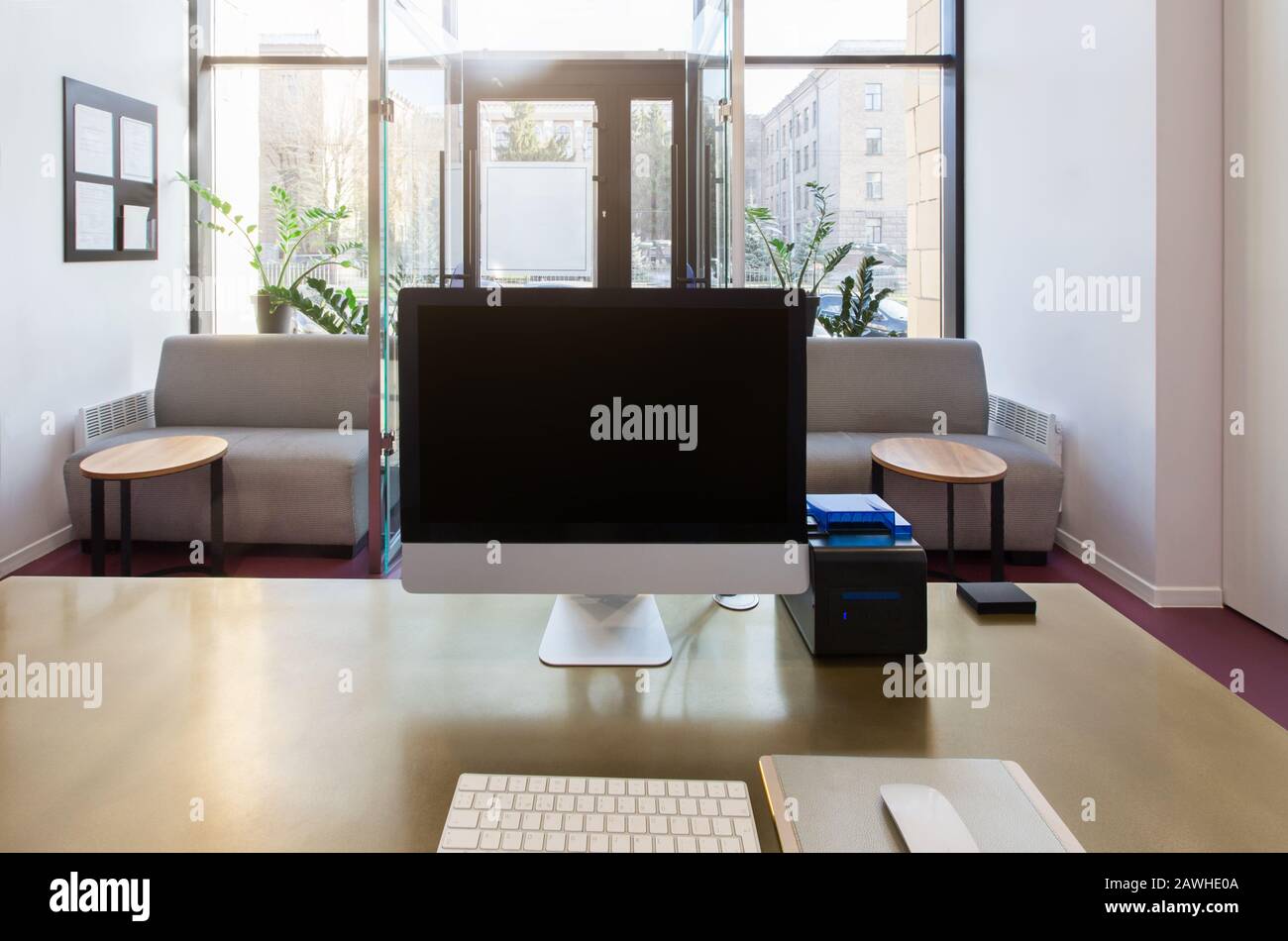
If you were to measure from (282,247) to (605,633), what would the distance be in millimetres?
4153

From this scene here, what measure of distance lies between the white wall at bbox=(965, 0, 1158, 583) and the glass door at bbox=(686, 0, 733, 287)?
1.27 metres

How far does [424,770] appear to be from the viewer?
81cm

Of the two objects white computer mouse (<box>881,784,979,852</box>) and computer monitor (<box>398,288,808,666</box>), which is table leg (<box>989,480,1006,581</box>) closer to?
computer monitor (<box>398,288,808,666</box>)

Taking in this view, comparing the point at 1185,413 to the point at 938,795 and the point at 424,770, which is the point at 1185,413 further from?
the point at 424,770

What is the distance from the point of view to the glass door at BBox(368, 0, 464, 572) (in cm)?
306

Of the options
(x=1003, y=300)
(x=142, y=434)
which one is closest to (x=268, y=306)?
(x=142, y=434)

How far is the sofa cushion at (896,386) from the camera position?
3912 millimetres

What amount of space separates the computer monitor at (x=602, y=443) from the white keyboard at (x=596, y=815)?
31cm

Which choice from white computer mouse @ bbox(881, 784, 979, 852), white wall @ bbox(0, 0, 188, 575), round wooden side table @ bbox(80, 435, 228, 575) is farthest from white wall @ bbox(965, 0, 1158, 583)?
white wall @ bbox(0, 0, 188, 575)

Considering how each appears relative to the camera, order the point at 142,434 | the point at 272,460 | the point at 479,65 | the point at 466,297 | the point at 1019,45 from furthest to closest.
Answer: the point at 479,65 < the point at 1019,45 < the point at 142,434 < the point at 272,460 < the point at 466,297

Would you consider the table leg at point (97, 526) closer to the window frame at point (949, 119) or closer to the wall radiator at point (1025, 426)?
the wall radiator at point (1025, 426)

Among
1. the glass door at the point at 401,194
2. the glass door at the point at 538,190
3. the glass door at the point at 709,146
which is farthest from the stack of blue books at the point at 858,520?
the glass door at the point at 538,190
